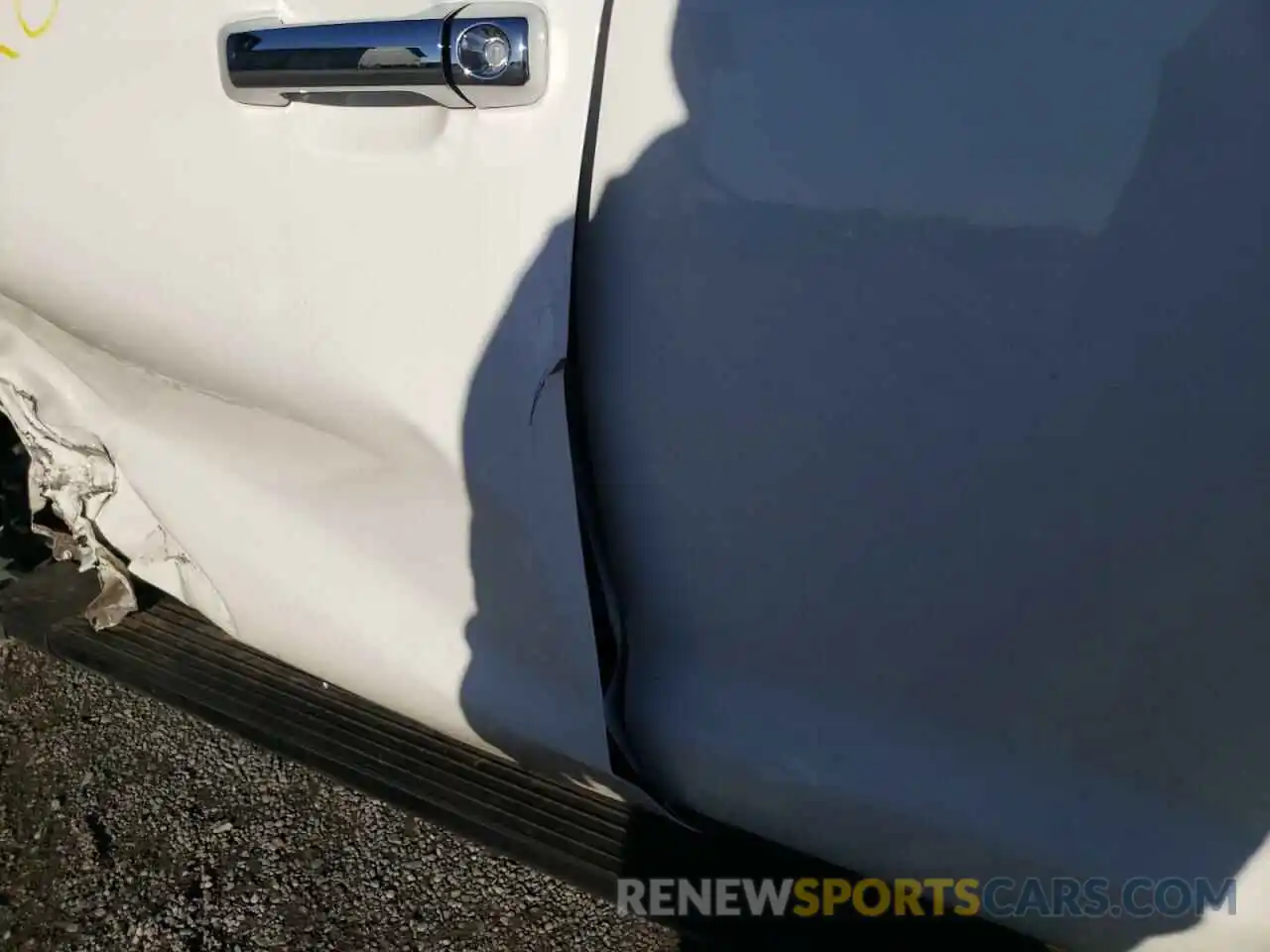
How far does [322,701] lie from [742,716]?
77cm

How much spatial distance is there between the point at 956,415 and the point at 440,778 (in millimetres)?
962

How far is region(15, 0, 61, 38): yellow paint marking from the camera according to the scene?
4.46 feet

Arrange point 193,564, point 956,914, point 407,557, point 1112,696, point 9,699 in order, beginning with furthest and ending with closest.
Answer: point 9,699 → point 193,564 → point 407,557 → point 956,914 → point 1112,696

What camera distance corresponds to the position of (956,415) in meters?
1.04

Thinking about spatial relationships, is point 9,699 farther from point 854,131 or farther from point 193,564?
point 854,131

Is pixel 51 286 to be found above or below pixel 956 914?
above

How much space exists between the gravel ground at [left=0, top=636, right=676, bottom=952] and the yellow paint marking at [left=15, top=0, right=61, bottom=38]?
1.31 metres

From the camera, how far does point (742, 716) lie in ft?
4.33

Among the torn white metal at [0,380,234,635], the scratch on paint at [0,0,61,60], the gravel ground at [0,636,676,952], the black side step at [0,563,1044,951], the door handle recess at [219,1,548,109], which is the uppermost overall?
the door handle recess at [219,1,548,109]

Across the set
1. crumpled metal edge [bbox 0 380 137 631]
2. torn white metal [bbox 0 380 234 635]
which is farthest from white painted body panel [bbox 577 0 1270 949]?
crumpled metal edge [bbox 0 380 137 631]

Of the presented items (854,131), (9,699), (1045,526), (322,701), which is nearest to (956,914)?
(1045,526)

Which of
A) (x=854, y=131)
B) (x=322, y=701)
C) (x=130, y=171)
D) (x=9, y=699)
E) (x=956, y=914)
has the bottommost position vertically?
(x=9, y=699)

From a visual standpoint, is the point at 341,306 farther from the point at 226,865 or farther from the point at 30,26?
the point at 226,865

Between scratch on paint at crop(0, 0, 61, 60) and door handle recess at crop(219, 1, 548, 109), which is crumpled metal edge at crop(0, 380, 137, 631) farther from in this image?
door handle recess at crop(219, 1, 548, 109)
